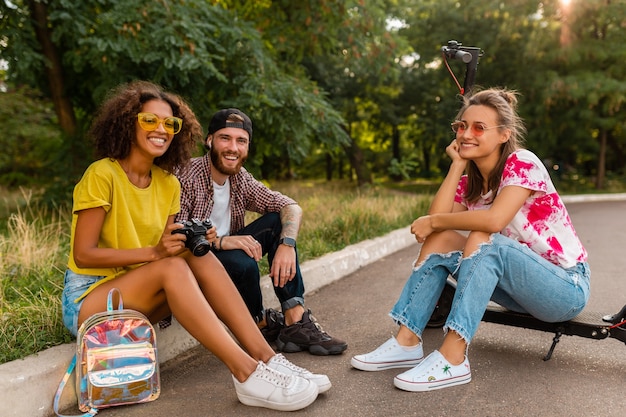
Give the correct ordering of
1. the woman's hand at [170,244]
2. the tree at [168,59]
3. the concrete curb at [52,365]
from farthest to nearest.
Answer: the tree at [168,59], the woman's hand at [170,244], the concrete curb at [52,365]

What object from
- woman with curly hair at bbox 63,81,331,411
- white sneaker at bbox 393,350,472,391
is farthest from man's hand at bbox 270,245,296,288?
white sneaker at bbox 393,350,472,391

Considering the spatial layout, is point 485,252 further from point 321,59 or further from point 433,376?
point 321,59

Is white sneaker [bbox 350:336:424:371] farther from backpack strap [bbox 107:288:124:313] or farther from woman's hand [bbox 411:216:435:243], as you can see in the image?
backpack strap [bbox 107:288:124:313]

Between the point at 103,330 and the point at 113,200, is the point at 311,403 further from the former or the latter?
the point at 113,200

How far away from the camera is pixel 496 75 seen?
20531 mm

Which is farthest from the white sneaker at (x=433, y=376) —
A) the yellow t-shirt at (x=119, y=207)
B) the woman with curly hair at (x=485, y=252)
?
the yellow t-shirt at (x=119, y=207)

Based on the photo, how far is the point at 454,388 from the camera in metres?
2.92

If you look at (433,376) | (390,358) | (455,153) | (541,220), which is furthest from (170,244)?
(541,220)

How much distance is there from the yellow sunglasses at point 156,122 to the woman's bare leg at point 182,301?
75 cm

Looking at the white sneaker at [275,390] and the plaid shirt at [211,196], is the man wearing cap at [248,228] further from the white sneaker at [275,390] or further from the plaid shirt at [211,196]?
the white sneaker at [275,390]

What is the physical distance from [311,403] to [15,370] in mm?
1393

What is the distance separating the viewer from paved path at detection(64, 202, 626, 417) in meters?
2.70

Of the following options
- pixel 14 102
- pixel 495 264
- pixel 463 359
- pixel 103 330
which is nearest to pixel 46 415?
pixel 103 330

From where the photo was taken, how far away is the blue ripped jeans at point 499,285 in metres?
2.90
